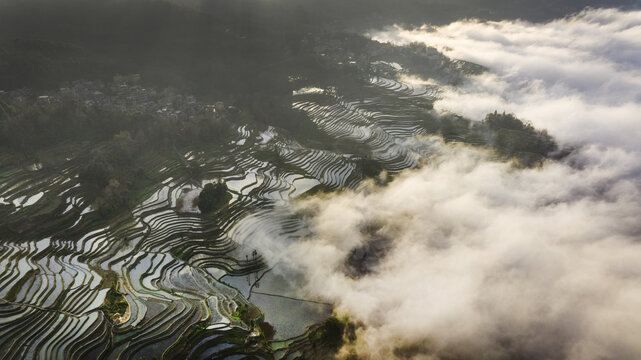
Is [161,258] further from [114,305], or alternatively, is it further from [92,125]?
[92,125]

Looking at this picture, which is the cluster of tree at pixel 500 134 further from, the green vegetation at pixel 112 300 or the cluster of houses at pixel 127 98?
the green vegetation at pixel 112 300

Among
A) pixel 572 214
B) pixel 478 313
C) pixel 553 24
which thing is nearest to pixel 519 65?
pixel 553 24

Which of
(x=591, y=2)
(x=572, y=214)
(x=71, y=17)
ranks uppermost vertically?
(x=591, y=2)

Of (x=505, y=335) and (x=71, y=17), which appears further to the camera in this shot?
(x=71, y=17)

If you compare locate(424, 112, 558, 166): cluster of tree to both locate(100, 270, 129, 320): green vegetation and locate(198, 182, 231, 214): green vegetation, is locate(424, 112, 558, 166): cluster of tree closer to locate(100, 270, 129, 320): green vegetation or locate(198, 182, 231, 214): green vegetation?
locate(198, 182, 231, 214): green vegetation

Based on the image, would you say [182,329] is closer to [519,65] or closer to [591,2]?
[519,65]

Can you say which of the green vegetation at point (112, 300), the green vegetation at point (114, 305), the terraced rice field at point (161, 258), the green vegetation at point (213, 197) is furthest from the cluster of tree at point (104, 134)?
the green vegetation at point (114, 305)

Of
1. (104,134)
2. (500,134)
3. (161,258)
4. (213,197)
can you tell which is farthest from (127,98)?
(500,134)
